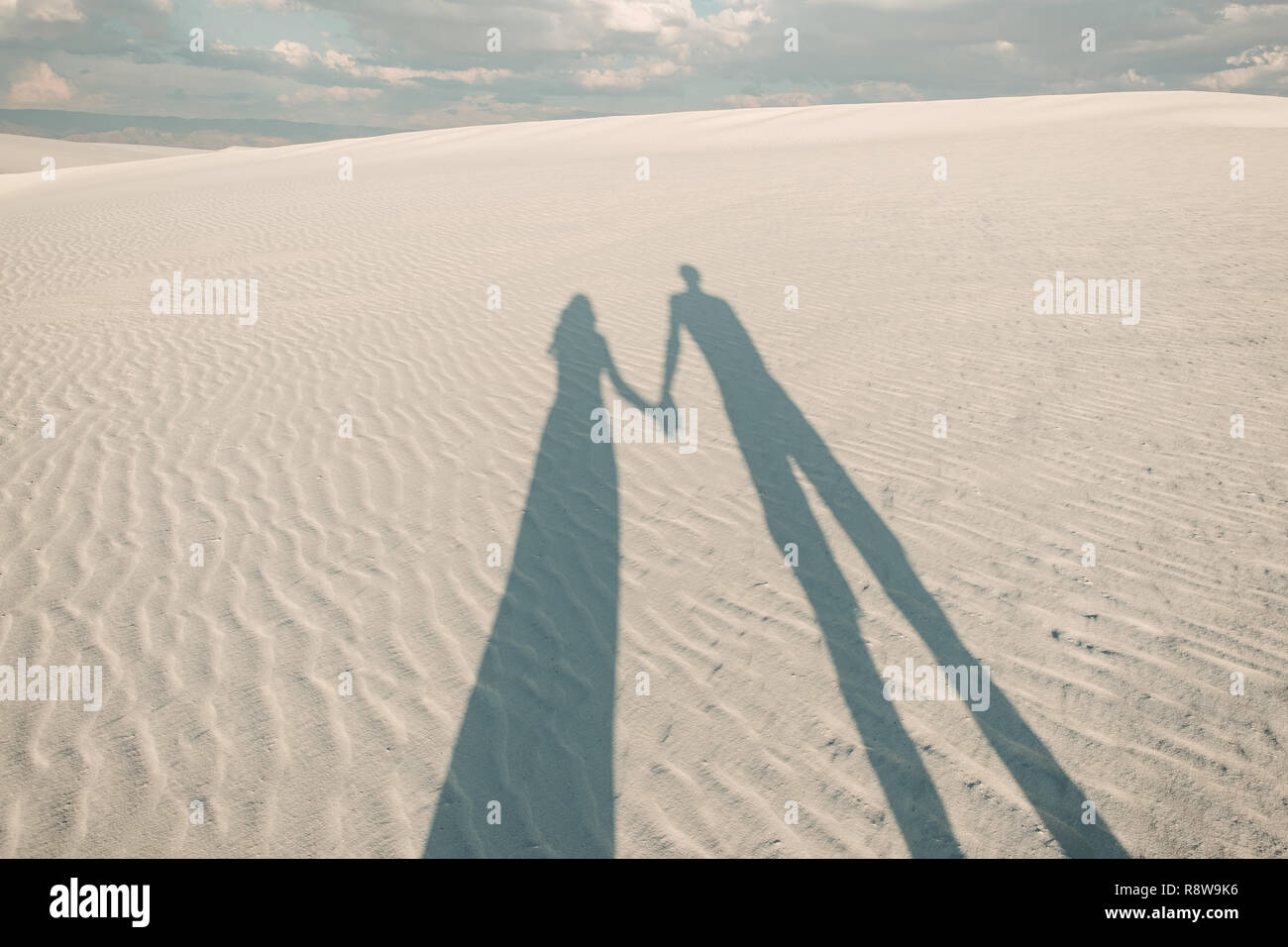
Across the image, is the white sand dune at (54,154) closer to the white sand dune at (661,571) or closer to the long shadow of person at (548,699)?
the white sand dune at (661,571)

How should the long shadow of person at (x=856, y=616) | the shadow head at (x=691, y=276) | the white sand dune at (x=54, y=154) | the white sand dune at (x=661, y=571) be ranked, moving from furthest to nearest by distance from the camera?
the white sand dune at (x=54, y=154) < the shadow head at (x=691, y=276) < the white sand dune at (x=661, y=571) < the long shadow of person at (x=856, y=616)

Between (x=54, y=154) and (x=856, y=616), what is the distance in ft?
332

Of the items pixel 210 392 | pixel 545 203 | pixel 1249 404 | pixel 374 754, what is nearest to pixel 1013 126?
pixel 545 203

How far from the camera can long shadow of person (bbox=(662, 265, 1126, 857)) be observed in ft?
10.3

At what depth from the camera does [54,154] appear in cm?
7738

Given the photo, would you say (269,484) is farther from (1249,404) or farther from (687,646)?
(1249,404)

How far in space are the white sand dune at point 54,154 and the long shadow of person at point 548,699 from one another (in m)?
73.2

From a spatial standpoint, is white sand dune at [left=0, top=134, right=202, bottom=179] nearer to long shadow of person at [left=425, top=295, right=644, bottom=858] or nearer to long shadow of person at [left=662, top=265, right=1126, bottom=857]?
long shadow of person at [left=662, top=265, right=1126, bottom=857]

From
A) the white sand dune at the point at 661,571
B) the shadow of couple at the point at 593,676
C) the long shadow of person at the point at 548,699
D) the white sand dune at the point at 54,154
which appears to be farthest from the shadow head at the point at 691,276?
the white sand dune at the point at 54,154

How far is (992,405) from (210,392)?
779cm

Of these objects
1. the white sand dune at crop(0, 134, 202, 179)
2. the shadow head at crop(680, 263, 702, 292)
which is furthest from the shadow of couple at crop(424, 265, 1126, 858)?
the white sand dune at crop(0, 134, 202, 179)

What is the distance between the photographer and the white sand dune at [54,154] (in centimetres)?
6900

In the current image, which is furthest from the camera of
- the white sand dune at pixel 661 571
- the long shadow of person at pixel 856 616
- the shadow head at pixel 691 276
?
the shadow head at pixel 691 276

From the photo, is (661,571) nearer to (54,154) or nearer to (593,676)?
(593,676)
